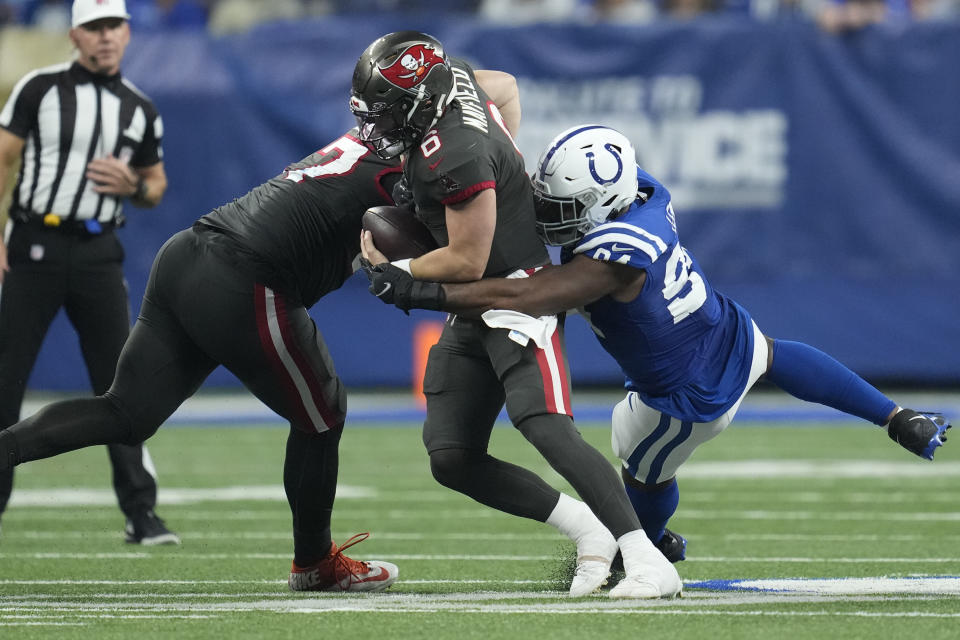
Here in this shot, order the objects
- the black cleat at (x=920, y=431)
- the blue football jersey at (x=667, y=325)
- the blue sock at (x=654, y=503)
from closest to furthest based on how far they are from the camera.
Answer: the blue football jersey at (x=667, y=325), the black cleat at (x=920, y=431), the blue sock at (x=654, y=503)

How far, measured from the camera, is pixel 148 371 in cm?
380

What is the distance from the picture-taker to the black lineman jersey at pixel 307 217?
380 cm

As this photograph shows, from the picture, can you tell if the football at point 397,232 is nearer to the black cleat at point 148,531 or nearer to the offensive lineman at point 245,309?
the offensive lineman at point 245,309

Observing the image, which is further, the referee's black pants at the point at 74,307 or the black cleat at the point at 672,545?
the referee's black pants at the point at 74,307

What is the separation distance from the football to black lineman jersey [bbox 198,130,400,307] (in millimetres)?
87

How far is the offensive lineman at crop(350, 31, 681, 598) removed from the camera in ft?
11.7

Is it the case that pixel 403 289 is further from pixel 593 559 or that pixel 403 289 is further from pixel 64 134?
pixel 64 134

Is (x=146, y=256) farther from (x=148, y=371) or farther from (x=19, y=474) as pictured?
(x=148, y=371)

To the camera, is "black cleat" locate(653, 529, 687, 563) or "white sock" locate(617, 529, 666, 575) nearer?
"white sock" locate(617, 529, 666, 575)

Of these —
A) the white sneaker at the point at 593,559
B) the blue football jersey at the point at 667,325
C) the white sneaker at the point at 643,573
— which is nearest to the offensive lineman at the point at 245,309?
the blue football jersey at the point at 667,325

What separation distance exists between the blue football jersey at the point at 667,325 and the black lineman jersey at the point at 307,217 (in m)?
0.52

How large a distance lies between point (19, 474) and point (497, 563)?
11.4 feet

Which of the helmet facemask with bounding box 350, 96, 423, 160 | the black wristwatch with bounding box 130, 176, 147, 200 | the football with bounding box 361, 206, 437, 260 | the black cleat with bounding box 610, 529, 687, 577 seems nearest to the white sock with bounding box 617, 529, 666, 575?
the black cleat with bounding box 610, 529, 687, 577

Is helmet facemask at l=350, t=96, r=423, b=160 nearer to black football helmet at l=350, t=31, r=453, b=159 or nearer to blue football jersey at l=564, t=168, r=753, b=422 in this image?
black football helmet at l=350, t=31, r=453, b=159
